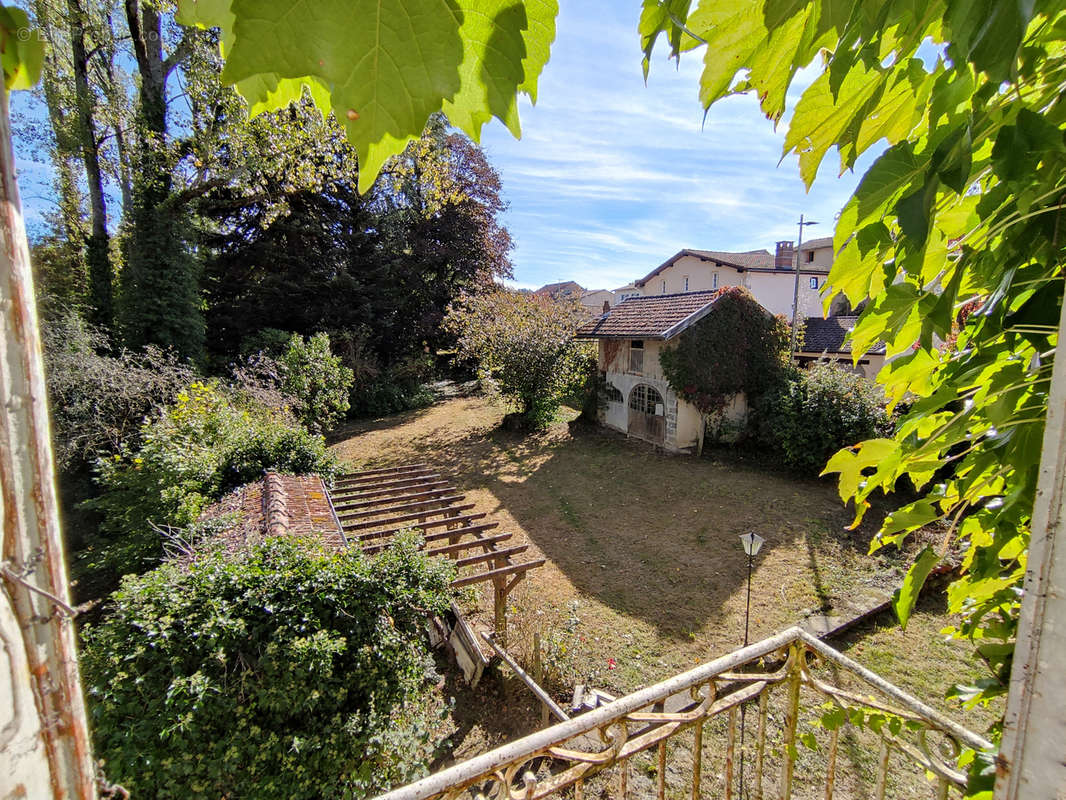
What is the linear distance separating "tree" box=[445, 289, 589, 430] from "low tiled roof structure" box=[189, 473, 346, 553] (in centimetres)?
755

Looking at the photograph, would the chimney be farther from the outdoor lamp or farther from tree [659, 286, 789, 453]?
the outdoor lamp

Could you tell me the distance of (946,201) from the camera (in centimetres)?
97

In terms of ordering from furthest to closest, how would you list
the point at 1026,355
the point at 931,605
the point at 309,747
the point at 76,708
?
the point at 931,605 → the point at 309,747 → the point at 1026,355 → the point at 76,708

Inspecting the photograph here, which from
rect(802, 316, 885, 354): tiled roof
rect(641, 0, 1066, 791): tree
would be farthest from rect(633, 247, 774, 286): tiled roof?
rect(641, 0, 1066, 791): tree

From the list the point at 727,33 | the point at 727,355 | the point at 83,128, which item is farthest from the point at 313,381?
the point at 727,33

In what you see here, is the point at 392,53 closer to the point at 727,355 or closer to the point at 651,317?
the point at 727,355

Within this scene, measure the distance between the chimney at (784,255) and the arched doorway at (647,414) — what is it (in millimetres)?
19207

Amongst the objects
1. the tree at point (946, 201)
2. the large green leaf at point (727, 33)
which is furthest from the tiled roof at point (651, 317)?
the large green leaf at point (727, 33)

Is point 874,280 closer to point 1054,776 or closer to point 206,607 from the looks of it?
point 1054,776

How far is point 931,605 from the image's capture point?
6.04m

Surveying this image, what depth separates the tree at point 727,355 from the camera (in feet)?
37.5

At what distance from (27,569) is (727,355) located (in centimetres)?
1232

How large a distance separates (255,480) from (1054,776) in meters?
7.54

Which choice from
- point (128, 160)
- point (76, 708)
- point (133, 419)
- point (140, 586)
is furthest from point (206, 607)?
point (128, 160)
